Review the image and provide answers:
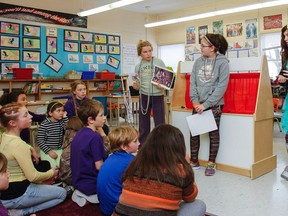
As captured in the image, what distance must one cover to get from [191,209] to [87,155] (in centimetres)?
80

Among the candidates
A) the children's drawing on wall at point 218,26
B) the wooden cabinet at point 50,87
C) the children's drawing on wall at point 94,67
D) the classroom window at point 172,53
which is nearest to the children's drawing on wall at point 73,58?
the children's drawing on wall at point 94,67

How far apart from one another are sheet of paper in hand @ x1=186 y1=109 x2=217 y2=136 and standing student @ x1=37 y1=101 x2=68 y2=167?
4.23 feet

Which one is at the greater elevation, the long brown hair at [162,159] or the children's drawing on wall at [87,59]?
the children's drawing on wall at [87,59]

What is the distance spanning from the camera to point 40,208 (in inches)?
85.0

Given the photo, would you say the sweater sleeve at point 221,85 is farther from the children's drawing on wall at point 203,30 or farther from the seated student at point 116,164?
the children's drawing on wall at point 203,30

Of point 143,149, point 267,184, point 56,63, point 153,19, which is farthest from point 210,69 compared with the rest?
point 153,19

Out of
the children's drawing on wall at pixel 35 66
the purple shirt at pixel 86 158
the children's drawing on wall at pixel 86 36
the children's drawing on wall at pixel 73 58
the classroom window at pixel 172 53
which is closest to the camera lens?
the purple shirt at pixel 86 158

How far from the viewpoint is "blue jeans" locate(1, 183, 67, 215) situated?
78.6 inches

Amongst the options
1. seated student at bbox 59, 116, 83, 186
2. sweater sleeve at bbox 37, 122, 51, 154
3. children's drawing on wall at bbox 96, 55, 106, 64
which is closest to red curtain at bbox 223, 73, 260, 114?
seated student at bbox 59, 116, 83, 186

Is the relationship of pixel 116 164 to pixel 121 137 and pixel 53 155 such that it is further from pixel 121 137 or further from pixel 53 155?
pixel 53 155

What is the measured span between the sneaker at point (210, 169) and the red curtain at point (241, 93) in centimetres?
56

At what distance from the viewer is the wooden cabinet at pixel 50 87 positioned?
6.55 meters

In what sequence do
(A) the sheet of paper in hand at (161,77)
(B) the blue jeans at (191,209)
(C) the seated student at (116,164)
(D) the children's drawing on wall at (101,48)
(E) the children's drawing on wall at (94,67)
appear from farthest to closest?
(D) the children's drawing on wall at (101,48) < (E) the children's drawing on wall at (94,67) < (A) the sheet of paper in hand at (161,77) < (C) the seated student at (116,164) < (B) the blue jeans at (191,209)

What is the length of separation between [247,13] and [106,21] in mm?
3630
